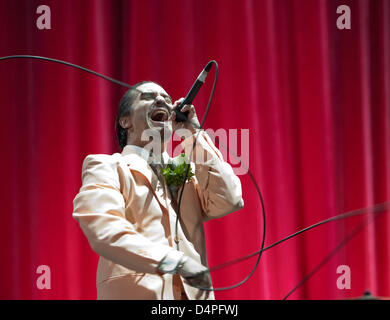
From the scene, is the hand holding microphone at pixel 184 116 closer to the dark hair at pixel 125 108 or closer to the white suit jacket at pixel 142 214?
the white suit jacket at pixel 142 214

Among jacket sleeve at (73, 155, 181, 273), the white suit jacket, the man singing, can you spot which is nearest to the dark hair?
the man singing

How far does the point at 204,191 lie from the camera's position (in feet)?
5.66

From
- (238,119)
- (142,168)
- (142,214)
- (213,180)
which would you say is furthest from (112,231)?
(238,119)

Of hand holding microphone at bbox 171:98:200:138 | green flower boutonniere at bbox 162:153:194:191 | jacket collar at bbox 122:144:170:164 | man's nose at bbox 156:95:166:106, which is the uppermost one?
man's nose at bbox 156:95:166:106

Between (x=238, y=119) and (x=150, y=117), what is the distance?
1056 mm

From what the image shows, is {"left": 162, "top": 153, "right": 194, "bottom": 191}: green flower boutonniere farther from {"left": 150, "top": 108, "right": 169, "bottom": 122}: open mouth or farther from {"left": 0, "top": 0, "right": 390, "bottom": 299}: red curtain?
{"left": 0, "top": 0, "right": 390, "bottom": 299}: red curtain

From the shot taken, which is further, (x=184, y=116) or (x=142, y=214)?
(x=184, y=116)

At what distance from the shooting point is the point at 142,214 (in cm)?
157

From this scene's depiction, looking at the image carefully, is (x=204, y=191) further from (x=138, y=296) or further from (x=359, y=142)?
(x=359, y=142)

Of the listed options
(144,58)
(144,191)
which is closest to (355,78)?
(144,58)

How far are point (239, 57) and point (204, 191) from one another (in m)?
1.21

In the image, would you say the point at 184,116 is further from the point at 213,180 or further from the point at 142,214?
the point at 142,214

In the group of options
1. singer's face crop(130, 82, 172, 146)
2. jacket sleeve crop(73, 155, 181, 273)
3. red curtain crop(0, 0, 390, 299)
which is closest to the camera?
jacket sleeve crop(73, 155, 181, 273)

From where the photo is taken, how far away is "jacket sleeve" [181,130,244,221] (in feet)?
5.51
